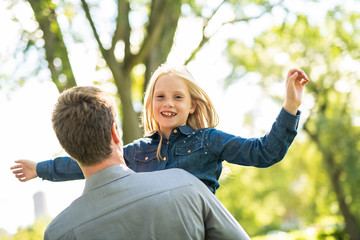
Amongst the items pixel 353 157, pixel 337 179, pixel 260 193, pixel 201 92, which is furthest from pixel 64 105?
pixel 260 193

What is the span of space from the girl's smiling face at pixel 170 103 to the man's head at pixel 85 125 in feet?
2.27

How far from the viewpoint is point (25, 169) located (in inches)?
119

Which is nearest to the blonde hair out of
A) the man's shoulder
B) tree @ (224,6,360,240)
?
the man's shoulder

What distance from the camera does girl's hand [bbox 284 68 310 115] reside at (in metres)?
2.16

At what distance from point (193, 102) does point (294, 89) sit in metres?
0.91

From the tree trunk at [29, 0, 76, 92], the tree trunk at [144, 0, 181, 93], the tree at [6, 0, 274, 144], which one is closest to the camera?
the tree trunk at [29, 0, 76, 92]

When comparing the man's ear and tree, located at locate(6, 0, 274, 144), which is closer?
Result: the man's ear

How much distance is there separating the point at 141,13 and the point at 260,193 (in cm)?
2670

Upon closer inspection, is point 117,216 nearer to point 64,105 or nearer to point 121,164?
point 121,164

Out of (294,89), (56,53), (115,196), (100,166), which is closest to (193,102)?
(294,89)

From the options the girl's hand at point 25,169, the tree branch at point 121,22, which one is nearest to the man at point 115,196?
the girl's hand at point 25,169

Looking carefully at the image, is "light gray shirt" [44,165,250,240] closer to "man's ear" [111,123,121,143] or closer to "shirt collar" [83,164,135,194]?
"shirt collar" [83,164,135,194]

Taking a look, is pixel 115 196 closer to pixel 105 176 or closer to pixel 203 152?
pixel 105 176

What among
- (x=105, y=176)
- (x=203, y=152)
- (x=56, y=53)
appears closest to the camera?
(x=105, y=176)
